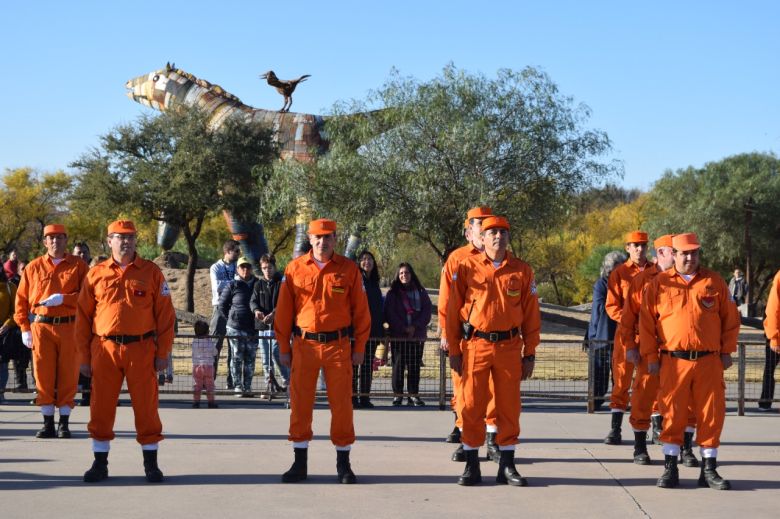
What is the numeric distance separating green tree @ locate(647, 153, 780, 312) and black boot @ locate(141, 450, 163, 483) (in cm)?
4369

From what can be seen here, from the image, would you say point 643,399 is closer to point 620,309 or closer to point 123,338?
point 620,309

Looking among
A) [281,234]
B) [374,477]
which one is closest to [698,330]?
[374,477]

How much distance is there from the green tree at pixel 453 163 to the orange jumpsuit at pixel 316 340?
20188 millimetres

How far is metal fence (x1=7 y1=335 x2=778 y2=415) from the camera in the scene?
1244 cm

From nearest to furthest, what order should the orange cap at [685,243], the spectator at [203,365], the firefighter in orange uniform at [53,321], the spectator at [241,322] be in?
the orange cap at [685,243], the firefighter in orange uniform at [53,321], the spectator at [203,365], the spectator at [241,322]

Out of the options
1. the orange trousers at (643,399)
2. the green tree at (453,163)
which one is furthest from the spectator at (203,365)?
the green tree at (453,163)

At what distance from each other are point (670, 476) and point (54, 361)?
567 centimetres

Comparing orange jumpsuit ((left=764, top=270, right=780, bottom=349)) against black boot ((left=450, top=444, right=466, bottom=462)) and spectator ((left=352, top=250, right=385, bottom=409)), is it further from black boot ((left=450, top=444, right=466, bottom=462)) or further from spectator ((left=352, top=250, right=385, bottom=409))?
spectator ((left=352, top=250, right=385, bottom=409))

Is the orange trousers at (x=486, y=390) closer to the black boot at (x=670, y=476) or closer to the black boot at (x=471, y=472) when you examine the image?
the black boot at (x=471, y=472)

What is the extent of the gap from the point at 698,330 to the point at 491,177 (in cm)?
2159

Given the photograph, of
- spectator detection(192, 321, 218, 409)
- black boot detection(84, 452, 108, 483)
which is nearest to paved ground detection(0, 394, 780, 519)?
black boot detection(84, 452, 108, 483)

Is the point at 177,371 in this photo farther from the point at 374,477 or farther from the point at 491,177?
the point at 491,177

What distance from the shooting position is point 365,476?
8.15m

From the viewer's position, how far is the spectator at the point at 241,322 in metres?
13.1
